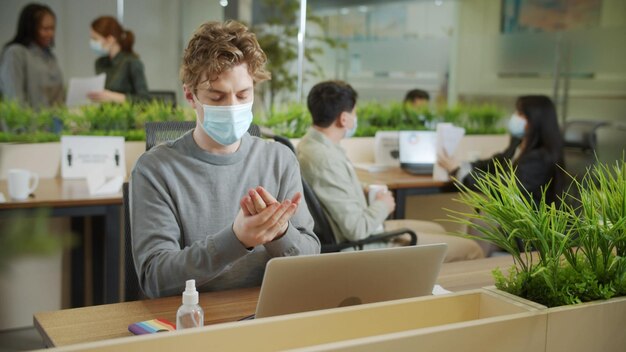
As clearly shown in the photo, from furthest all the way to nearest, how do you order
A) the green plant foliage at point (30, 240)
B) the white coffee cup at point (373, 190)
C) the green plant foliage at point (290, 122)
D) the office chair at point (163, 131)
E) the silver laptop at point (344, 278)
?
the green plant foliage at point (290, 122) < the white coffee cup at point (373, 190) < the office chair at point (163, 131) < the silver laptop at point (344, 278) < the green plant foliage at point (30, 240)

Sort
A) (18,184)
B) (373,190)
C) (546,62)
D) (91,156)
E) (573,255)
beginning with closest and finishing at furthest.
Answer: (573,255), (18,184), (373,190), (91,156), (546,62)

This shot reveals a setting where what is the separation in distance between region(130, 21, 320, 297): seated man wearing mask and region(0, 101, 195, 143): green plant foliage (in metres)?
2.25

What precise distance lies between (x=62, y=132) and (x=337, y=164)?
1789 millimetres

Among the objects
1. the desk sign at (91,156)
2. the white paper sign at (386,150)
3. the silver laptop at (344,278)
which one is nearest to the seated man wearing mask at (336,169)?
the desk sign at (91,156)

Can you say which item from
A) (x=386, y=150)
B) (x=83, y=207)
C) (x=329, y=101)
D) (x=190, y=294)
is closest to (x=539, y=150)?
(x=386, y=150)

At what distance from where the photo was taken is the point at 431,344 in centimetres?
94

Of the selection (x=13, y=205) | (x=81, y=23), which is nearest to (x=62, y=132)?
(x=13, y=205)

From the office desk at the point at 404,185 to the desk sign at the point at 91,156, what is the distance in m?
1.25

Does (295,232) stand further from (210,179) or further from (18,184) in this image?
(18,184)

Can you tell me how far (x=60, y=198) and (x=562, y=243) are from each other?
2.50m

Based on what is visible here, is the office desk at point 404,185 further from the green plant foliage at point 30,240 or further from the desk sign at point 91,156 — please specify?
the green plant foliage at point 30,240

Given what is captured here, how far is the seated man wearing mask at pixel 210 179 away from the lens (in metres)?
1.71

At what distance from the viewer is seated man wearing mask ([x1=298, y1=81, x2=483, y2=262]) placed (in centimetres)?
299

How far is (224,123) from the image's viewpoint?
73.3 inches
